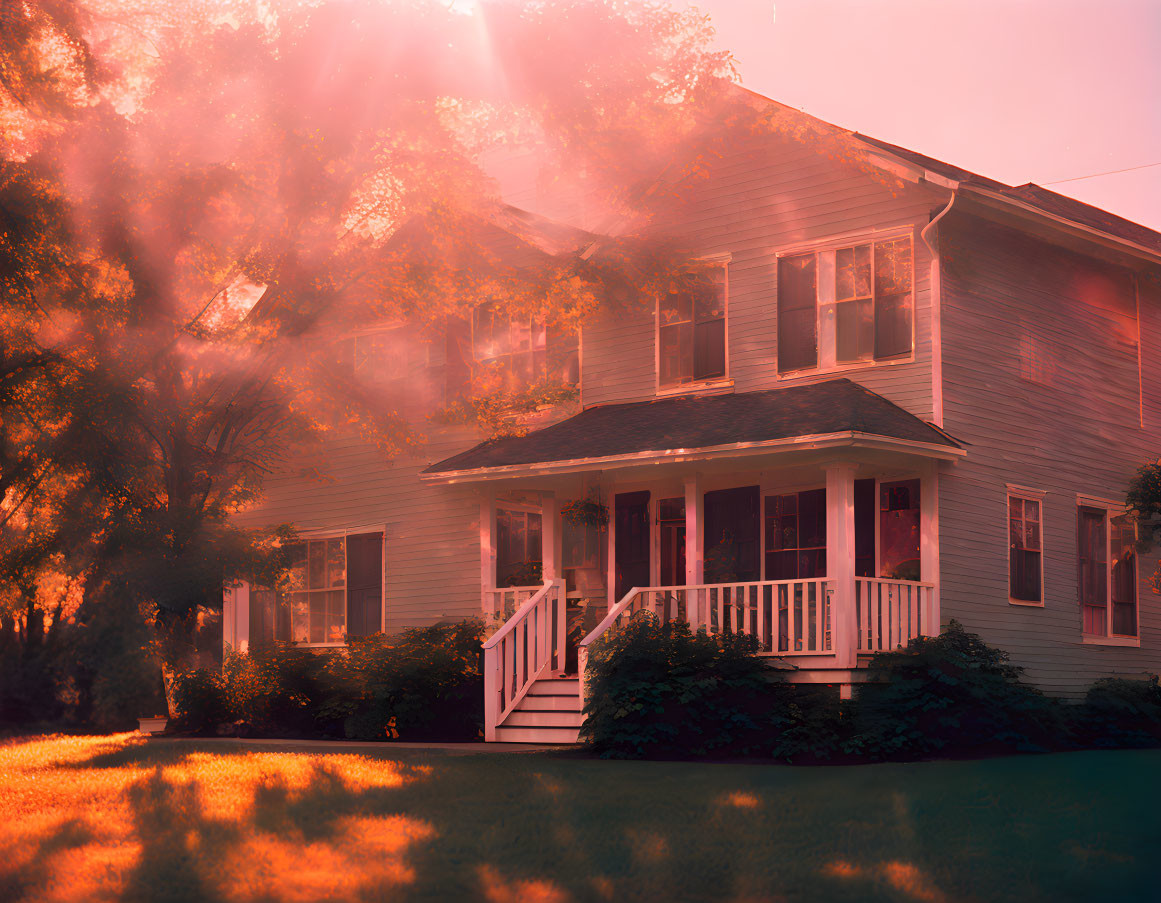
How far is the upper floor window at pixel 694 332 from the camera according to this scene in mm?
18641

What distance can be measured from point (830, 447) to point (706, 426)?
2.28 m

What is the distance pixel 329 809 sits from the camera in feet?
32.0

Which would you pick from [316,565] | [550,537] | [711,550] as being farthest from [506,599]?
[316,565]

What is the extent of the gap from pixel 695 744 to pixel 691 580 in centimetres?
291

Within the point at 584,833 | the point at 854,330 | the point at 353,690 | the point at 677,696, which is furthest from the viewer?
the point at 353,690

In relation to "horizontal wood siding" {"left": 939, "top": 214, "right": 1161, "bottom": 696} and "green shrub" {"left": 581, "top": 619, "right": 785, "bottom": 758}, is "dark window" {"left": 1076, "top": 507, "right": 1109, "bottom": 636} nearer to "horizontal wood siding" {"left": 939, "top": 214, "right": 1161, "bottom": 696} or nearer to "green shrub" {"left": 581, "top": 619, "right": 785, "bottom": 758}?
"horizontal wood siding" {"left": 939, "top": 214, "right": 1161, "bottom": 696}

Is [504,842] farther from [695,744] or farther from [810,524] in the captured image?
[810,524]

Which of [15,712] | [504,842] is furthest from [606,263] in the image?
[15,712]

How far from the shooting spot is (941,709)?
46.2ft

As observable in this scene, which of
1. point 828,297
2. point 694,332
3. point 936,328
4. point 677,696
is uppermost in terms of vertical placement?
point 828,297

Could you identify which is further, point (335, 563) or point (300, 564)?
point (300, 564)

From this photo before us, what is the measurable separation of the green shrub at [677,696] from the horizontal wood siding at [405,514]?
588 centimetres

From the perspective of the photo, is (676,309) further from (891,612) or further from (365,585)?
(365,585)

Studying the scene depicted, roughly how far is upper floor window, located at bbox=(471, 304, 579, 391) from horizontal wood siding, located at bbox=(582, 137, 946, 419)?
744 mm
